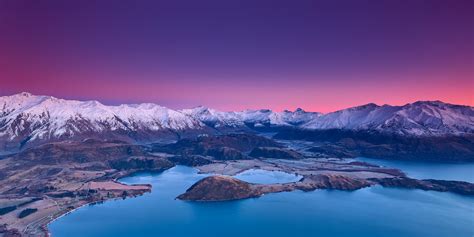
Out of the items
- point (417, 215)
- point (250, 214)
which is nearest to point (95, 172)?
point (250, 214)

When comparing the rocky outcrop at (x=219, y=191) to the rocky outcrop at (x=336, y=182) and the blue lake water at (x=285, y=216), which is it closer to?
the blue lake water at (x=285, y=216)

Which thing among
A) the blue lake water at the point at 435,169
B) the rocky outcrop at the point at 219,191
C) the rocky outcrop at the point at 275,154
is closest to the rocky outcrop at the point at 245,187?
the rocky outcrop at the point at 219,191

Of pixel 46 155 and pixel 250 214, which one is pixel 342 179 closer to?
pixel 250 214

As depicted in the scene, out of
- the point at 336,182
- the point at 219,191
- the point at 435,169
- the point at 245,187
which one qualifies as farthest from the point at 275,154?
the point at 219,191

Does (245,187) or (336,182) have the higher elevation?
(336,182)

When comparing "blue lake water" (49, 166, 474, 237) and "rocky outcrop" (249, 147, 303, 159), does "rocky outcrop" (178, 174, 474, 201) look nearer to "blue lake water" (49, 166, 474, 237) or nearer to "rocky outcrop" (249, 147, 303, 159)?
"blue lake water" (49, 166, 474, 237)

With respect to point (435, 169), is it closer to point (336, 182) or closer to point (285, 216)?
point (336, 182)
